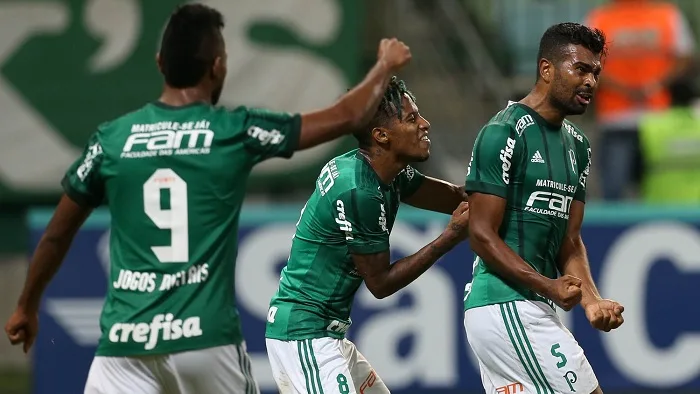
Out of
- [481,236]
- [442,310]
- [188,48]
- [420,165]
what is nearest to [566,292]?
[481,236]

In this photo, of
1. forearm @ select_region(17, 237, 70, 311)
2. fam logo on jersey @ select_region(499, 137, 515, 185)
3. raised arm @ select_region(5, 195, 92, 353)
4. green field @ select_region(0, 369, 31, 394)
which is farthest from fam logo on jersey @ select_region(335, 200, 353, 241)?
green field @ select_region(0, 369, 31, 394)

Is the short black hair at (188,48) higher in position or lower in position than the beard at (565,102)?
lower

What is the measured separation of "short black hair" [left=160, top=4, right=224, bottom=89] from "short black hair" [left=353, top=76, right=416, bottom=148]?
756mm

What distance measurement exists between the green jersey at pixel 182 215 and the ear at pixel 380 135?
23.0 inches

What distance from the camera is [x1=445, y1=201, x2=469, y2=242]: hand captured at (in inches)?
221

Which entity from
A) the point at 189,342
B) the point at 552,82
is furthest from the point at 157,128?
the point at 552,82

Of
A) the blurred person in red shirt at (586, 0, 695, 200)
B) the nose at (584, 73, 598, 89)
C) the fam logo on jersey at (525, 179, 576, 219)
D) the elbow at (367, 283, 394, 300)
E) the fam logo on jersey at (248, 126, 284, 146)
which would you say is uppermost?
the blurred person in red shirt at (586, 0, 695, 200)

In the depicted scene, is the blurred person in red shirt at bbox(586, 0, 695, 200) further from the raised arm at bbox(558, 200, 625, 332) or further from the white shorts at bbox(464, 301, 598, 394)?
the white shorts at bbox(464, 301, 598, 394)

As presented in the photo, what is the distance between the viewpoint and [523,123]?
→ 5668 mm

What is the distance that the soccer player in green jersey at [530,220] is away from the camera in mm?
5555

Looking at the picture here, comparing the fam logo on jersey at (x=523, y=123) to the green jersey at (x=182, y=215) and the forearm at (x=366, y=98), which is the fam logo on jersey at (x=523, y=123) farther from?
the green jersey at (x=182, y=215)

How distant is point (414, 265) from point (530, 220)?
546 mm

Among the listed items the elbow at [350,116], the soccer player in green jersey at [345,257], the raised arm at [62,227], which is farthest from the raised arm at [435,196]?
the raised arm at [62,227]

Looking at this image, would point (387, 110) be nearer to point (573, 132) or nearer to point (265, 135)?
point (265, 135)
